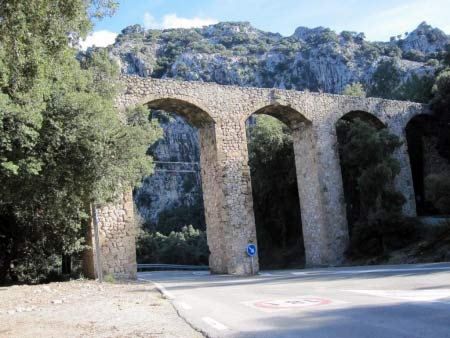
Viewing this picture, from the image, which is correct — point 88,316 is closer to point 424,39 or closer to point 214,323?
point 214,323

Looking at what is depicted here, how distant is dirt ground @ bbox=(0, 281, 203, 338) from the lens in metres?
5.78

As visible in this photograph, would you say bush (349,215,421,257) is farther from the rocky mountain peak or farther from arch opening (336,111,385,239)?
the rocky mountain peak

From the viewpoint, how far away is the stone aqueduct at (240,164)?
57.9ft

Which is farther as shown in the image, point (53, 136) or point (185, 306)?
point (53, 136)

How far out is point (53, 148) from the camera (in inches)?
539

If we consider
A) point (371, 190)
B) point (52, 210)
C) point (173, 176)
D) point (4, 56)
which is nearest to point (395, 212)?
point (371, 190)

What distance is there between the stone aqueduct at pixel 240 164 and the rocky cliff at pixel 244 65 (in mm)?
27074

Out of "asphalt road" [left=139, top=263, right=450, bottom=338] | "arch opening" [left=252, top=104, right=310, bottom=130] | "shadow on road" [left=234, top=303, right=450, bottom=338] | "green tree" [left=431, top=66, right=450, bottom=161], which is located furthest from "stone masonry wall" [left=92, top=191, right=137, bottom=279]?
"green tree" [left=431, top=66, right=450, bottom=161]

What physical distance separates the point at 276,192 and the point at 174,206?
39611 millimetres

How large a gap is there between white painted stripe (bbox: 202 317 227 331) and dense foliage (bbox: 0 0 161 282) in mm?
5616

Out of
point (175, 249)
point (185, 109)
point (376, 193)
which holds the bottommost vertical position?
point (175, 249)

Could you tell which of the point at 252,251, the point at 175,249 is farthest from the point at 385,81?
the point at 252,251

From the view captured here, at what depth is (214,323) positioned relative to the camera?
586 centimetres

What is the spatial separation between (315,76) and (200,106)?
204ft
